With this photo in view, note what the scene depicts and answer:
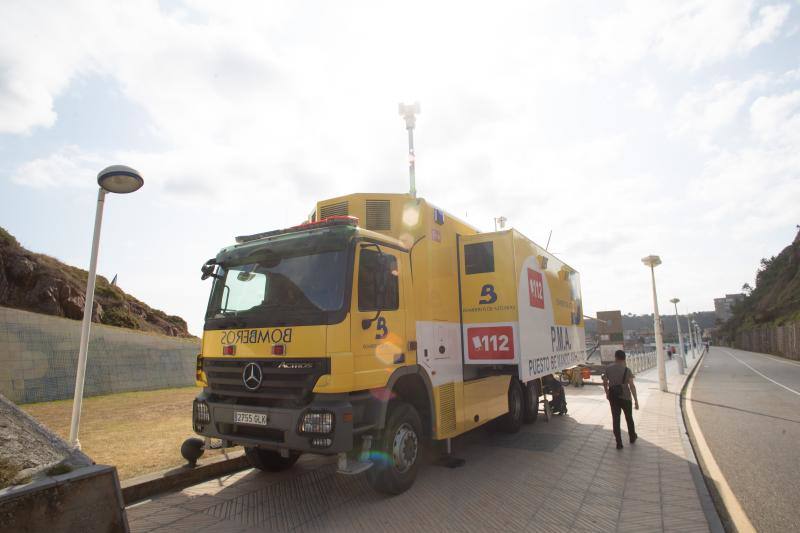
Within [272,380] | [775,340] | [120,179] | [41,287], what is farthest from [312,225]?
[775,340]

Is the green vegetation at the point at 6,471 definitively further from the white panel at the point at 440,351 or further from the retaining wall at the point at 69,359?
the retaining wall at the point at 69,359

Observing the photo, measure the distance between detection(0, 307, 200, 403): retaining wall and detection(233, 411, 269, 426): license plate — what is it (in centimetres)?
1079

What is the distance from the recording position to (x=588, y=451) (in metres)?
7.72

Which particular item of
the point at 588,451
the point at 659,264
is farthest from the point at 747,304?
the point at 588,451

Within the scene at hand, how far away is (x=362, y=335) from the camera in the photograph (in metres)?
5.10

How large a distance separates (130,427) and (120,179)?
5.99 m

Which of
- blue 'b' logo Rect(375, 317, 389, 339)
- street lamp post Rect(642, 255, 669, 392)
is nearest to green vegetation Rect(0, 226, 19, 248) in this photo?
blue 'b' logo Rect(375, 317, 389, 339)

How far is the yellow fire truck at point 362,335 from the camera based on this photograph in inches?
189

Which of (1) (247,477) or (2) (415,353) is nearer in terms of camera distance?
(2) (415,353)

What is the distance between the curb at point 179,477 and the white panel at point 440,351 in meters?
3.40

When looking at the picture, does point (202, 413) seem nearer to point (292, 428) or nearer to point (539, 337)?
point (292, 428)

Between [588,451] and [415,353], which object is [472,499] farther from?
[588,451]

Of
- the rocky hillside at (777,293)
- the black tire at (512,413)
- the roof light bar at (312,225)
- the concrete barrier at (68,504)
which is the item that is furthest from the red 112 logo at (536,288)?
the rocky hillside at (777,293)

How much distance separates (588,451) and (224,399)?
20.4ft
